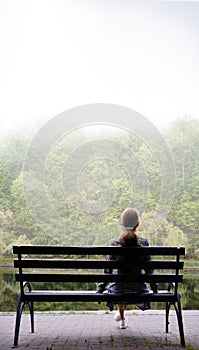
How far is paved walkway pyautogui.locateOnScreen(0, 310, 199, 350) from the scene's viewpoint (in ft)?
10.1

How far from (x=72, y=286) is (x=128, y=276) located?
7.61 m

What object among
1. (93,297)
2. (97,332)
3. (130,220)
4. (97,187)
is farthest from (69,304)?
(93,297)

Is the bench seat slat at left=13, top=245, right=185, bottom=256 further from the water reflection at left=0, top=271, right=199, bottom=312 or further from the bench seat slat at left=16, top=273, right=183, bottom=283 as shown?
the water reflection at left=0, top=271, right=199, bottom=312

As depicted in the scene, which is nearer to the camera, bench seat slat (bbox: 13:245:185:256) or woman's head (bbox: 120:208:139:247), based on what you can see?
→ bench seat slat (bbox: 13:245:185:256)

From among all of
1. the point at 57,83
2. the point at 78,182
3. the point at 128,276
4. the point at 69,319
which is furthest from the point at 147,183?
the point at 128,276

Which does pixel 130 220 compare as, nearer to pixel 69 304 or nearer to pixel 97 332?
pixel 97 332

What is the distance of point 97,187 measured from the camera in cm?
1159

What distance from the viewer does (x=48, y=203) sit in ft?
38.6

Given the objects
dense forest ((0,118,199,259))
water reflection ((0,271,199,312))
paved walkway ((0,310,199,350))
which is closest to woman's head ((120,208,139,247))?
paved walkway ((0,310,199,350))

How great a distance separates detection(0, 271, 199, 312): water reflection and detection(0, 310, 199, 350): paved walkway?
2.70 metres

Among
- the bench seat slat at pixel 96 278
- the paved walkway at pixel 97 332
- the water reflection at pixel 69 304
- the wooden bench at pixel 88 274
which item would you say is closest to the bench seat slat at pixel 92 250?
the wooden bench at pixel 88 274

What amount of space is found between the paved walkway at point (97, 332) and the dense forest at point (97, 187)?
280 inches

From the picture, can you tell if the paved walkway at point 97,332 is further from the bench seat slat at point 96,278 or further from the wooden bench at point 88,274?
the bench seat slat at point 96,278

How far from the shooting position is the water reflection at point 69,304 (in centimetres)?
759
